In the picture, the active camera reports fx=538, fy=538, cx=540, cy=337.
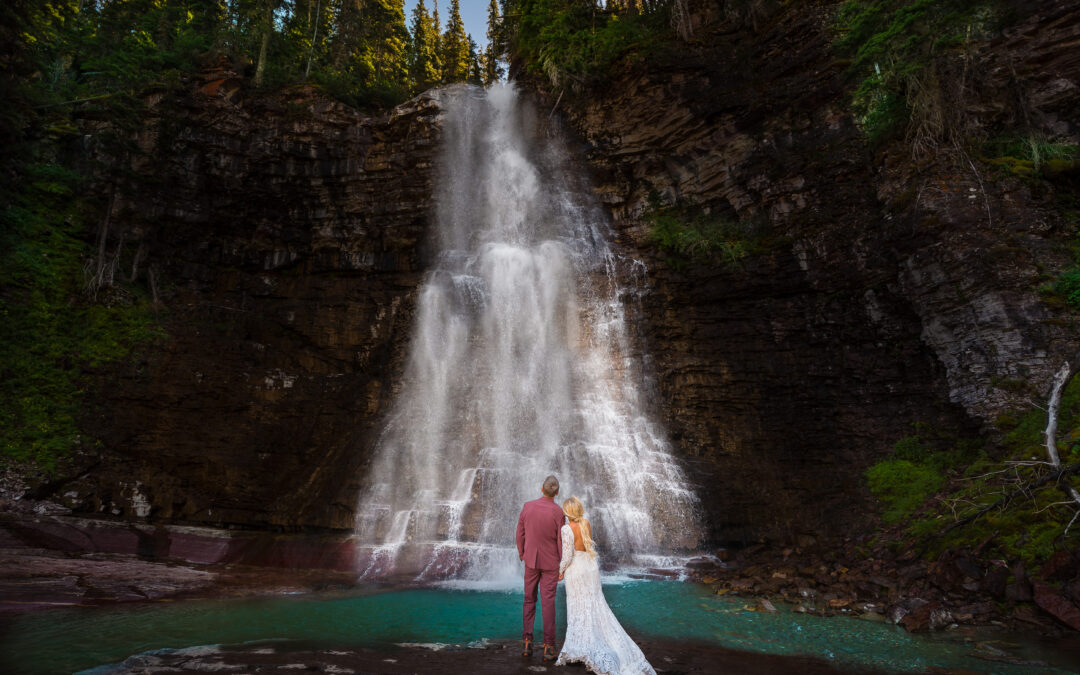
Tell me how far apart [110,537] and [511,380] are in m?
9.91

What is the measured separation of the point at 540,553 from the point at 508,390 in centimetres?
1040

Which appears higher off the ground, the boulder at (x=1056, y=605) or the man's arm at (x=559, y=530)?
the man's arm at (x=559, y=530)

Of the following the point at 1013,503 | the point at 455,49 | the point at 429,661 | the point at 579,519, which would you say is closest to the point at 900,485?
the point at 1013,503

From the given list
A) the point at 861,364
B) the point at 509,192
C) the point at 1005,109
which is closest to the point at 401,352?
the point at 509,192

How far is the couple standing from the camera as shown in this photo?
492 centimetres

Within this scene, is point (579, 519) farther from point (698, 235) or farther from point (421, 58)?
point (421, 58)

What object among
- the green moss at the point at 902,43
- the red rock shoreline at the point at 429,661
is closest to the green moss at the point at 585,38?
the green moss at the point at 902,43

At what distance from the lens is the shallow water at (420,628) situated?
18.7 feet

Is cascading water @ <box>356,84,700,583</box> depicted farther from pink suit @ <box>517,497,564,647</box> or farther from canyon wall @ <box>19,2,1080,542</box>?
pink suit @ <box>517,497,564,647</box>

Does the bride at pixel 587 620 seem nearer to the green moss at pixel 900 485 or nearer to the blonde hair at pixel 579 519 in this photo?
the blonde hair at pixel 579 519

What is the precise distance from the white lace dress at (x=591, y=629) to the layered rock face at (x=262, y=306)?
10016 millimetres

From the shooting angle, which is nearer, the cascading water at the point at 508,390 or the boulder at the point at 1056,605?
the boulder at the point at 1056,605

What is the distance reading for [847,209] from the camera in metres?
14.0

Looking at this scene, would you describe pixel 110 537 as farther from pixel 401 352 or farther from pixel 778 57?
pixel 778 57
